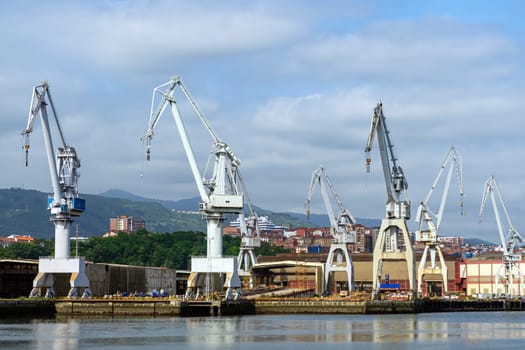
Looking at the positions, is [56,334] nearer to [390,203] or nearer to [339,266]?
[390,203]

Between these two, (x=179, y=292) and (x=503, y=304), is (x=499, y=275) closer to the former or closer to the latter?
(x=503, y=304)

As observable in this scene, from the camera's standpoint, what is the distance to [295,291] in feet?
523

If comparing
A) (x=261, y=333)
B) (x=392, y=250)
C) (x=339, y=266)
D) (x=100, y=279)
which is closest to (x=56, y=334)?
(x=261, y=333)

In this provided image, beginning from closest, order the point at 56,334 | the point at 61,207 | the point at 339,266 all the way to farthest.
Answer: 1. the point at 56,334
2. the point at 61,207
3. the point at 339,266

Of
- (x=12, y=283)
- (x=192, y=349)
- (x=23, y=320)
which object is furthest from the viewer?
(x=12, y=283)

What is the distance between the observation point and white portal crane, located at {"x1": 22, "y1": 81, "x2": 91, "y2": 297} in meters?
111

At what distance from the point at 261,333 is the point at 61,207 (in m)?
34.8

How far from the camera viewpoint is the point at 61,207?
110 meters

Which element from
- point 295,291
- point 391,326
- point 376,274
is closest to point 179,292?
point 295,291

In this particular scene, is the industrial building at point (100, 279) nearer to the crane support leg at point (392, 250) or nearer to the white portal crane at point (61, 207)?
the white portal crane at point (61, 207)

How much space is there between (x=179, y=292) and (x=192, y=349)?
97610mm

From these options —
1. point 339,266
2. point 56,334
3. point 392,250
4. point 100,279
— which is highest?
point 392,250

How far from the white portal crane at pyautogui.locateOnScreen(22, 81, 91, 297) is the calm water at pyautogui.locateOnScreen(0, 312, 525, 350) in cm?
698

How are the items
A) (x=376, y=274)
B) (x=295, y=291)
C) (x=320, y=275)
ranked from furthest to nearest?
(x=320, y=275) → (x=295, y=291) → (x=376, y=274)
